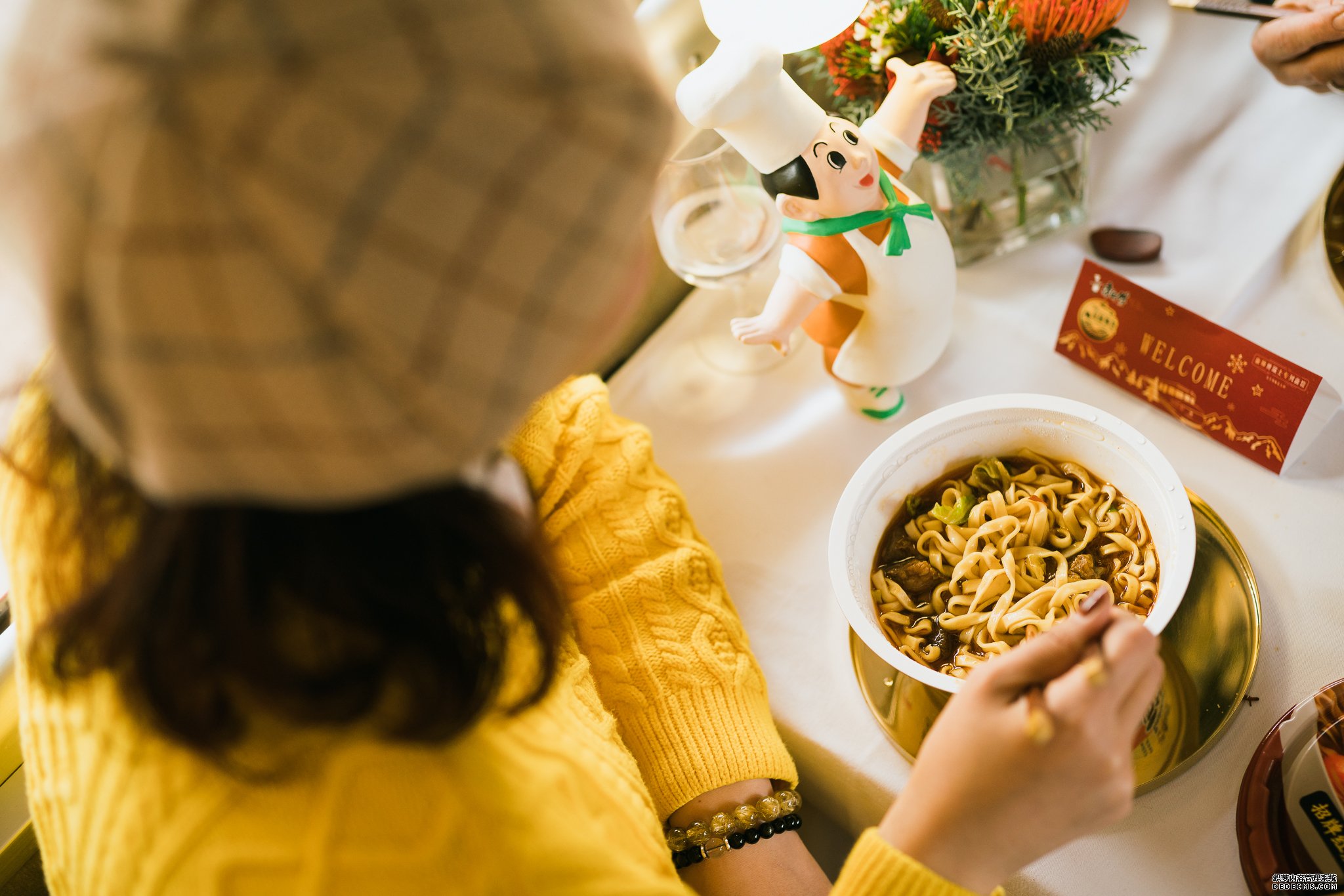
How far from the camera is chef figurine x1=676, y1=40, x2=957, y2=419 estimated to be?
0.60 metres

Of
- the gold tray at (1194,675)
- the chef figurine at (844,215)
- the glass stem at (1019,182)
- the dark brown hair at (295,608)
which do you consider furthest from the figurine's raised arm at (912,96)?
the dark brown hair at (295,608)

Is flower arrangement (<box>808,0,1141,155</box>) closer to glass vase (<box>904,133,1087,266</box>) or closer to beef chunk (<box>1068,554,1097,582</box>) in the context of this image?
glass vase (<box>904,133,1087,266</box>)

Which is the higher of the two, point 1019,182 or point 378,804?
Answer: point 1019,182

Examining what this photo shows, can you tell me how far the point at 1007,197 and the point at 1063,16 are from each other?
20 centimetres

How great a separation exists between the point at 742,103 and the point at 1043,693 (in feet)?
1.34

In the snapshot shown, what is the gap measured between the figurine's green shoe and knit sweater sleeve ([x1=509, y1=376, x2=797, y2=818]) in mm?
194

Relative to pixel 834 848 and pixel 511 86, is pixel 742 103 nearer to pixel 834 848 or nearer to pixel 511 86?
pixel 511 86

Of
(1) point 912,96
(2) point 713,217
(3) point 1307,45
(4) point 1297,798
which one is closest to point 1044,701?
(4) point 1297,798

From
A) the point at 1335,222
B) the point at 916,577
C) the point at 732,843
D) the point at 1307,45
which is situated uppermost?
the point at 1307,45

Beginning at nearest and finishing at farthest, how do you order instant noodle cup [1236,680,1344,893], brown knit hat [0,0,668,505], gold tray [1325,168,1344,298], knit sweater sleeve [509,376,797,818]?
brown knit hat [0,0,668,505] → instant noodle cup [1236,680,1344,893] → knit sweater sleeve [509,376,797,818] → gold tray [1325,168,1344,298]

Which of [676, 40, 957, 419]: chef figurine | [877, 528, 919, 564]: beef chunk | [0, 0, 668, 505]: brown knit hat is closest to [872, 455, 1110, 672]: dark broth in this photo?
[877, 528, 919, 564]: beef chunk

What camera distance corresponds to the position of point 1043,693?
1.56 ft

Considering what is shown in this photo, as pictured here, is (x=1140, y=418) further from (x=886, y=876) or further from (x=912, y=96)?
(x=886, y=876)

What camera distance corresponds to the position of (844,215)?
67cm
